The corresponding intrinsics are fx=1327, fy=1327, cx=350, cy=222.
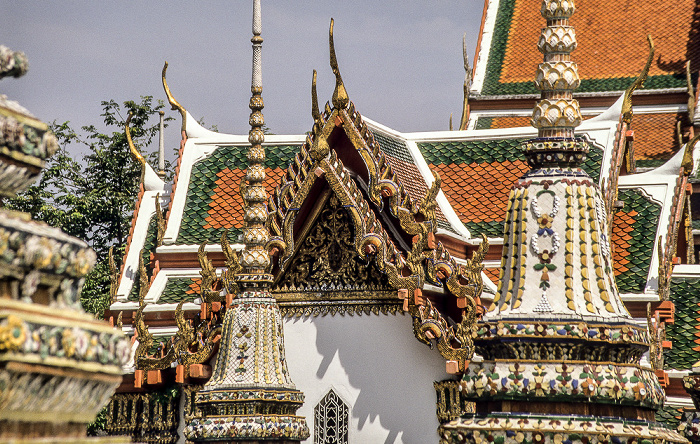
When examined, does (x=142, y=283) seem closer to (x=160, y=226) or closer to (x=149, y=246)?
(x=160, y=226)

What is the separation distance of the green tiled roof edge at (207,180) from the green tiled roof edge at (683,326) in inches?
188

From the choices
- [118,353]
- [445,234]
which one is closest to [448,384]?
[445,234]

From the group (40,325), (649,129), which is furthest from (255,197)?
(649,129)

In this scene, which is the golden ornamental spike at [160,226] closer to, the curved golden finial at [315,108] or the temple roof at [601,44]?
the curved golden finial at [315,108]

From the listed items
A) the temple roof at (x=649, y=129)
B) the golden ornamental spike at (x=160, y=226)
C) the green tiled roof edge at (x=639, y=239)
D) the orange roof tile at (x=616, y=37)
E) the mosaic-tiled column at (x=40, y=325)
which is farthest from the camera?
the orange roof tile at (x=616, y=37)

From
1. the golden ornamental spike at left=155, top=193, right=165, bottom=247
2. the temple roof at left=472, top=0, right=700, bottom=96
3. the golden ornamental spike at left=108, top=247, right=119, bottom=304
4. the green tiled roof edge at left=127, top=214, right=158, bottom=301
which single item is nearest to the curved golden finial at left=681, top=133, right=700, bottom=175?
the golden ornamental spike at left=155, top=193, right=165, bottom=247

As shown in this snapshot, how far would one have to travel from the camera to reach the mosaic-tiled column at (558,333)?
724cm

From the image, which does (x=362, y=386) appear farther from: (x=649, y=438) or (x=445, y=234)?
(x=649, y=438)

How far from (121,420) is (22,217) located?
953cm

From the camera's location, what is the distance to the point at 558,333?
7.33 m

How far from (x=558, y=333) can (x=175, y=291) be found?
795cm

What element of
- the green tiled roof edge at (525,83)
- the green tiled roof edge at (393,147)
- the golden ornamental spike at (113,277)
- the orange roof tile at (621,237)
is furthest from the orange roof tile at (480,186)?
the green tiled roof edge at (525,83)

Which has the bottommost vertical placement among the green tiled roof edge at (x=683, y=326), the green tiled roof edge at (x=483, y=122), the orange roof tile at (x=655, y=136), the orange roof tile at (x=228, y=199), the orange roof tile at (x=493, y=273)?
the green tiled roof edge at (x=683, y=326)

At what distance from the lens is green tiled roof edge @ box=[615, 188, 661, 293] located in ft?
45.7
